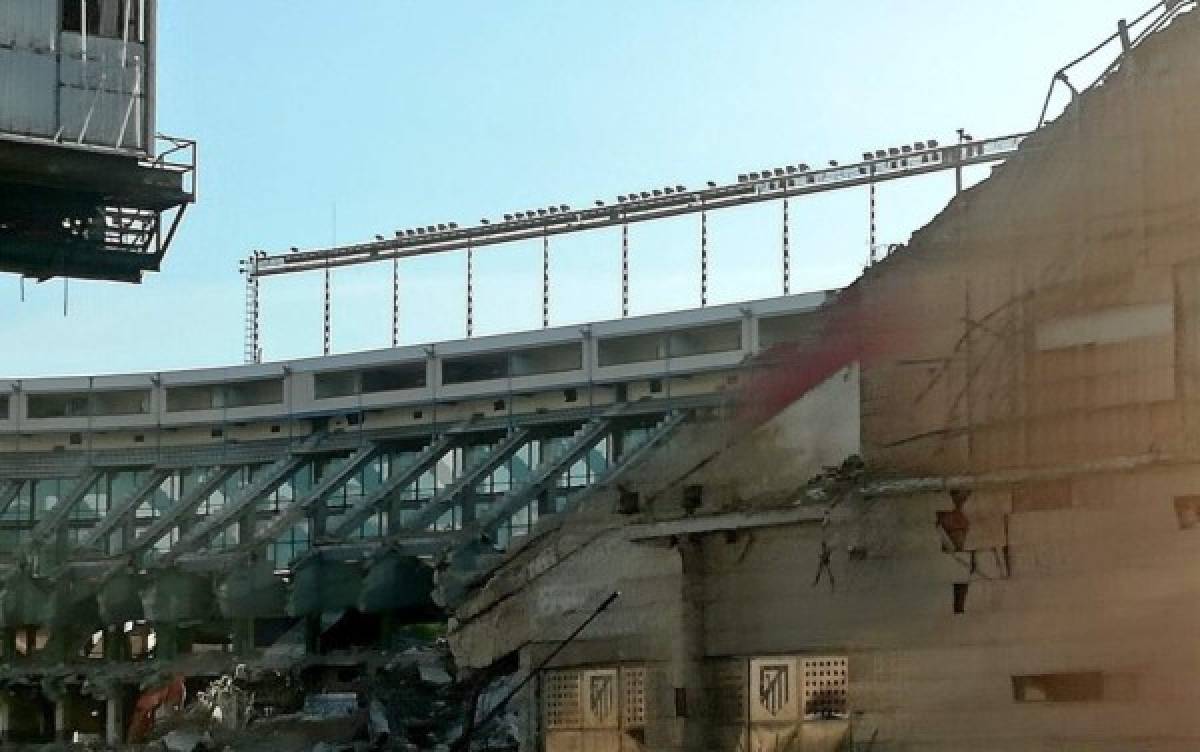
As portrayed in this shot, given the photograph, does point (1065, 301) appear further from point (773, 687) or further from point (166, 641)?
point (166, 641)

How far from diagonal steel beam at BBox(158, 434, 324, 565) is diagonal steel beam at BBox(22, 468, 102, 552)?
664cm

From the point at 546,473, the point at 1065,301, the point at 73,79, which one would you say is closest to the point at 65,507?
the point at 546,473

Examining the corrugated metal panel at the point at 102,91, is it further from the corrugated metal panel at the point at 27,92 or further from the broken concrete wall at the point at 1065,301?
the broken concrete wall at the point at 1065,301

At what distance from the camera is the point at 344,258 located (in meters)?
78.7

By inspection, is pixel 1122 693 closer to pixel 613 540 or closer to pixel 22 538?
pixel 613 540

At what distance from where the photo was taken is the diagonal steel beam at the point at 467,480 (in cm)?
6481

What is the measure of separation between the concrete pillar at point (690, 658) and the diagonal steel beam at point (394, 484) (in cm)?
4187

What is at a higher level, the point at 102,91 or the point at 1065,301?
the point at 102,91

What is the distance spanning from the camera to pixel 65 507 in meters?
75.6

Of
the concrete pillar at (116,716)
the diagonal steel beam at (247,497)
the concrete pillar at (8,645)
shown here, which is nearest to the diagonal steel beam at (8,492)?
the concrete pillar at (8,645)

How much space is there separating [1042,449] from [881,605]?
2677mm

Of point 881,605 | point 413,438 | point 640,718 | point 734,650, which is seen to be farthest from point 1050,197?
point 413,438

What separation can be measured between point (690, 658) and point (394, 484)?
144 ft

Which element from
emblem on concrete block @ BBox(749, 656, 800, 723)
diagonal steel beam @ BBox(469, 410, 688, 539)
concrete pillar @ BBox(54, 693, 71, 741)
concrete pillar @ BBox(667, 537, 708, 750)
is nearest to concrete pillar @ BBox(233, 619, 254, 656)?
concrete pillar @ BBox(54, 693, 71, 741)
